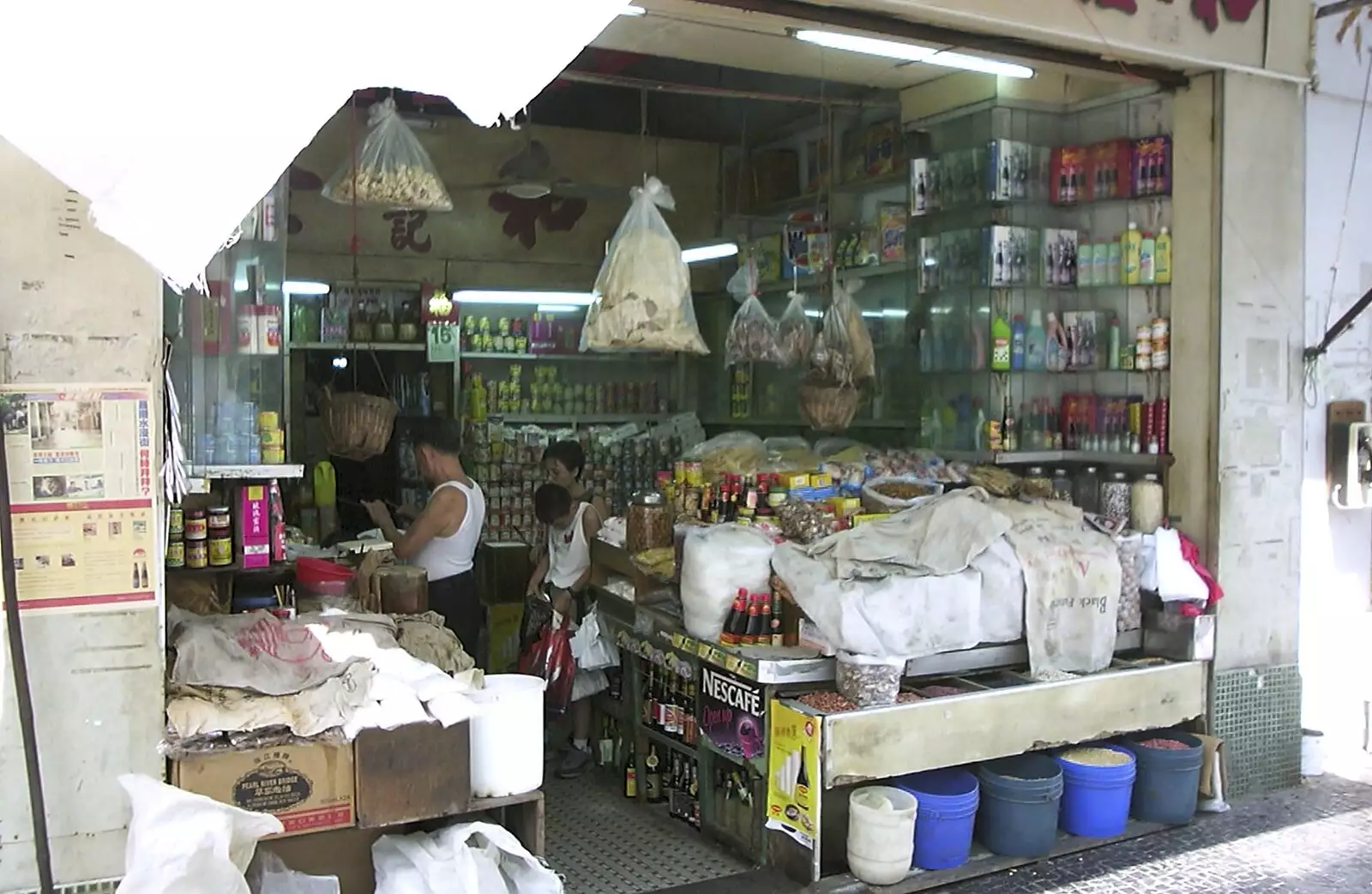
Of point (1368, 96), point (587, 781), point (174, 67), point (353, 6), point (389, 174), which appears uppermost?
point (1368, 96)

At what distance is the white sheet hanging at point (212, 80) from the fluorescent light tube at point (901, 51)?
3.19 m

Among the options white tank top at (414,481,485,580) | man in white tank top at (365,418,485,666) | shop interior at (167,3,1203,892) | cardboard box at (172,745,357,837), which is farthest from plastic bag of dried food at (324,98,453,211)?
cardboard box at (172,745,357,837)

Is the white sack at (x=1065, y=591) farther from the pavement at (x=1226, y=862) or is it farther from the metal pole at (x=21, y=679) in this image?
the metal pole at (x=21, y=679)

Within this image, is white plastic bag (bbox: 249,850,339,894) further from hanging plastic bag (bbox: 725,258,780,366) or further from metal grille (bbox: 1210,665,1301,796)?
hanging plastic bag (bbox: 725,258,780,366)

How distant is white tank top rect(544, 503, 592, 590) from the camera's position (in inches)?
231

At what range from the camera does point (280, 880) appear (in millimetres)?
3156

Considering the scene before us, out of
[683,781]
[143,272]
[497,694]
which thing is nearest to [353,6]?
[143,272]

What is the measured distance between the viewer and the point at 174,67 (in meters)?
1.75

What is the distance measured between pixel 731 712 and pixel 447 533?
1613 millimetres

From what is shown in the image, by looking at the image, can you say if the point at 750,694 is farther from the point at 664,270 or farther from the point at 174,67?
the point at 174,67

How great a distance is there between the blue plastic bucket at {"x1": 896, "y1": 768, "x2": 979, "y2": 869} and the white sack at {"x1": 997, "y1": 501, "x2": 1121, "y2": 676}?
705 mm

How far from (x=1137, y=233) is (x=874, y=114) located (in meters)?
2.19

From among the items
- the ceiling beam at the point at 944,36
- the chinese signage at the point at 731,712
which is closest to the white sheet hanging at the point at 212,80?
the ceiling beam at the point at 944,36

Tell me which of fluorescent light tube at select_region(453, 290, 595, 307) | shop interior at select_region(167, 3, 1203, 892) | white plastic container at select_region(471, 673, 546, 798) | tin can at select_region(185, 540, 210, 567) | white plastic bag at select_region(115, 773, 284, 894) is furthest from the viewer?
fluorescent light tube at select_region(453, 290, 595, 307)
